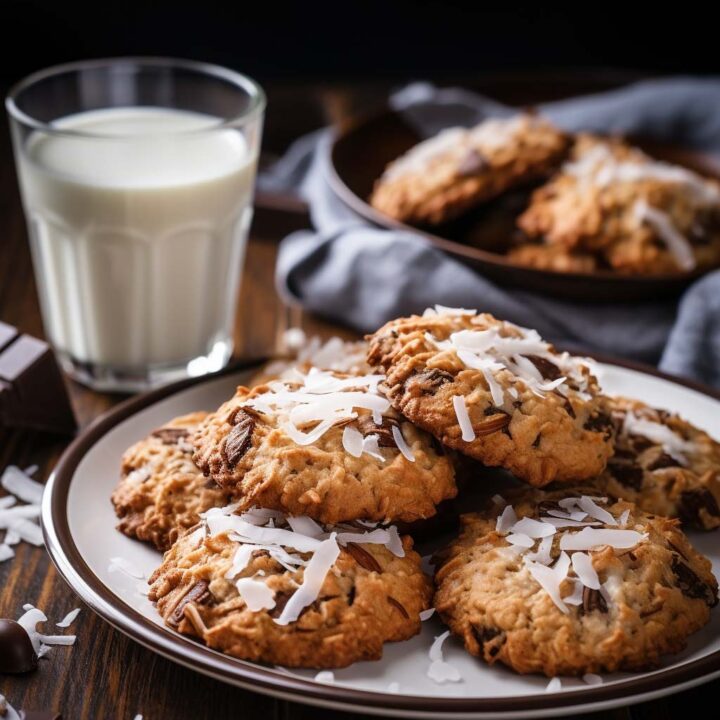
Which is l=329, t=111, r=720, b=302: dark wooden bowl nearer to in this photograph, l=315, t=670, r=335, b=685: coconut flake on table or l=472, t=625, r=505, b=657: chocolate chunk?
l=472, t=625, r=505, b=657: chocolate chunk

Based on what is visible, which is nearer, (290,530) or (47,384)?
(290,530)

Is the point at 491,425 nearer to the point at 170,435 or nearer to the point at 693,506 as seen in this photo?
the point at 693,506

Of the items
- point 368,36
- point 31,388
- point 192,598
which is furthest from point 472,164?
point 368,36

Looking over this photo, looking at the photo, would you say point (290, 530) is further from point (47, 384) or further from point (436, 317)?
point (47, 384)

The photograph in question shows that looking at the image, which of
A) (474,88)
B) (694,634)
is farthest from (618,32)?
(694,634)

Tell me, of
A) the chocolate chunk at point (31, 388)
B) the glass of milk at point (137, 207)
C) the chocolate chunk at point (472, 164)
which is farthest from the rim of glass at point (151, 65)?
the chocolate chunk at point (472, 164)

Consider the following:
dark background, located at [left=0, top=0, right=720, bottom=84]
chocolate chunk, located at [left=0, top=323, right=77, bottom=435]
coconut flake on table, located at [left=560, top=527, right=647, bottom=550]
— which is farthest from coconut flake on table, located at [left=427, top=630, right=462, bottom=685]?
dark background, located at [left=0, top=0, right=720, bottom=84]
